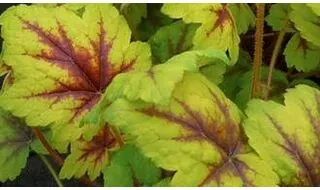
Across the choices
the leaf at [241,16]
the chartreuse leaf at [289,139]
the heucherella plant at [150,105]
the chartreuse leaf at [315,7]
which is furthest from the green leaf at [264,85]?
the chartreuse leaf at [289,139]

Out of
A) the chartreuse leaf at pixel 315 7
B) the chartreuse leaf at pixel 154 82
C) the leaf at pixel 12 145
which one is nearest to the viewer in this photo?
the chartreuse leaf at pixel 154 82

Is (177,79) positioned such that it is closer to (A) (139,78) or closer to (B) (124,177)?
(A) (139,78)

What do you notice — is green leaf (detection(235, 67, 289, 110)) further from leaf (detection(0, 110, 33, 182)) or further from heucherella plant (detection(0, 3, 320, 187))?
leaf (detection(0, 110, 33, 182))

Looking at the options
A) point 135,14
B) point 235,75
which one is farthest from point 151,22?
point 235,75

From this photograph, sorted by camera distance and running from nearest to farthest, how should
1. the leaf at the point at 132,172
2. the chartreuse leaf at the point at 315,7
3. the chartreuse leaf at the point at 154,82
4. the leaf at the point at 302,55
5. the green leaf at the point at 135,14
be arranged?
the chartreuse leaf at the point at 154,82 → the leaf at the point at 132,172 → the chartreuse leaf at the point at 315,7 → the leaf at the point at 302,55 → the green leaf at the point at 135,14

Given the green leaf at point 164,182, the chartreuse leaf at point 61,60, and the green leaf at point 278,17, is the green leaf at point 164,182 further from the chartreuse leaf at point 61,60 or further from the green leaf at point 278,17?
the green leaf at point 278,17

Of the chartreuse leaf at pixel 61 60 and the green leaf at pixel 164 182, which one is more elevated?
the chartreuse leaf at pixel 61 60
